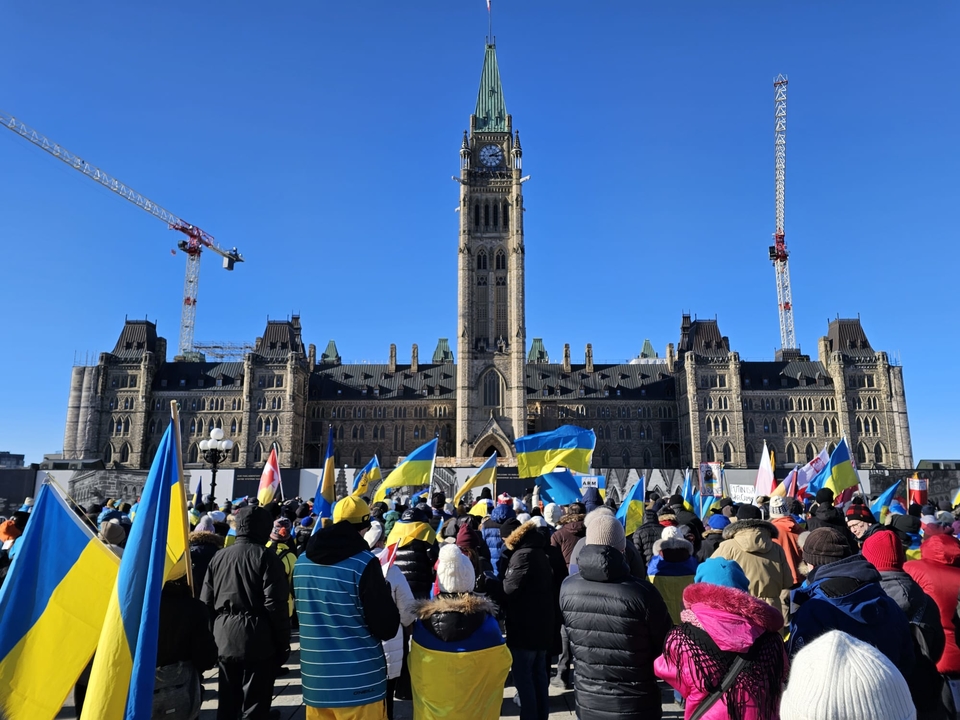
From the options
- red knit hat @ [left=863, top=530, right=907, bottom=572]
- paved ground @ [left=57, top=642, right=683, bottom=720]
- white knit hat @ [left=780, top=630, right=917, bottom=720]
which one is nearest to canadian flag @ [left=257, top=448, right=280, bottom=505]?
paved ground @ [left=57, top=642, right=683, bottom=720]

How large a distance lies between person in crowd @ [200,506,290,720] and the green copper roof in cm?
7925

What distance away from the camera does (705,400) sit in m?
71.6

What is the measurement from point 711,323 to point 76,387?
232 feet

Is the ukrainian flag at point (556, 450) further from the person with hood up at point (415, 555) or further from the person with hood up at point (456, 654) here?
the person with hood up at point (456, 654)

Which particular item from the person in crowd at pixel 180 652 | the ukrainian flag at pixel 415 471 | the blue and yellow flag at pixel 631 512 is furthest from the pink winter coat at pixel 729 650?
the ukrainian flag at pixel 415 471

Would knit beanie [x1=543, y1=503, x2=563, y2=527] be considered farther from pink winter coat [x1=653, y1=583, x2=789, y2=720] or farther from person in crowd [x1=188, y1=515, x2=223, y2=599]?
pink winter coat [x1=653, y1=583, x2=789, y2=720]

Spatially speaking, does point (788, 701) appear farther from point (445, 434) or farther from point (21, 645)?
point (445, 434)

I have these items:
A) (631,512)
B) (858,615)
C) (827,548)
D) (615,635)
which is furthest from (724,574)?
(631,512)

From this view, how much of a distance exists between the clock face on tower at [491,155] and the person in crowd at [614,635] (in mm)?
76233

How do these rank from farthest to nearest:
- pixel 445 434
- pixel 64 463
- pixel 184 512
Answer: pixel 445 434
pixel 64 463
pixel 184 512

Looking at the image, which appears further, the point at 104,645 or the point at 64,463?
the point at 64,463

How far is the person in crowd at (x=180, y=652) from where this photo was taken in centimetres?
500

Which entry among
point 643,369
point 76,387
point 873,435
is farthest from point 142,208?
point 873,435

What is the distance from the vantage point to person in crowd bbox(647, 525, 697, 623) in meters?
7.41
